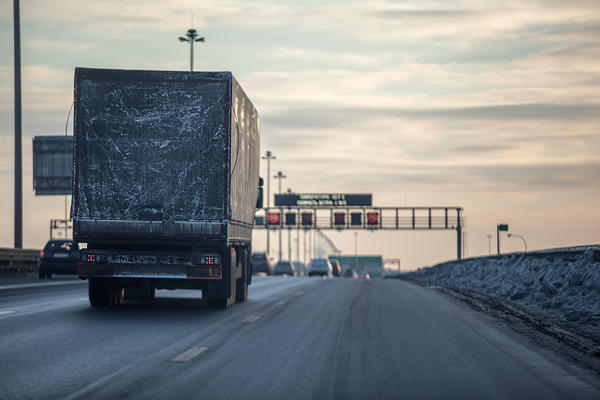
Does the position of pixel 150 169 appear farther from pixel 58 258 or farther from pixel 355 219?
pixel 355 219

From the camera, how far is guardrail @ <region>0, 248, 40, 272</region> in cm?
3584

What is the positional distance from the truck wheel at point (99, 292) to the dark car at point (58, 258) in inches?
675

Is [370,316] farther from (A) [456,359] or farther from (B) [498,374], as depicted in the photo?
(B) [498,374]

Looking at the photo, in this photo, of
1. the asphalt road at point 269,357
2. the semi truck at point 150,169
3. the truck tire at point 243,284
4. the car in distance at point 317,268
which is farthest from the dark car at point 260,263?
the semi truck at point 150,169

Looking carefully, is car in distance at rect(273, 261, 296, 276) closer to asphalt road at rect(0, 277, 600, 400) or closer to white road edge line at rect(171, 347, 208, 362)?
asphalt road at rect(0, 277, 600, 400)

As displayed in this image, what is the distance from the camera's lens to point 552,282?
1858 centimetres

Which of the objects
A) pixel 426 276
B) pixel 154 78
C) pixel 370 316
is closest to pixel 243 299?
pixel 370 316

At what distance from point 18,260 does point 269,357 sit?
30.5 meters

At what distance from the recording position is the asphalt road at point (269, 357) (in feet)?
24.1

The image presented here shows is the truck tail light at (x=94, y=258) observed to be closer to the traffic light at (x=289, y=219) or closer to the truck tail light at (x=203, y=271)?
the truck tail light at (x=203, y=271)

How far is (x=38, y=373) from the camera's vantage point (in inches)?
315

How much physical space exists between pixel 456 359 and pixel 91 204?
777 cm

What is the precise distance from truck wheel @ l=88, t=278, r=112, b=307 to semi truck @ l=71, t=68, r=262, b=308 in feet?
3.23

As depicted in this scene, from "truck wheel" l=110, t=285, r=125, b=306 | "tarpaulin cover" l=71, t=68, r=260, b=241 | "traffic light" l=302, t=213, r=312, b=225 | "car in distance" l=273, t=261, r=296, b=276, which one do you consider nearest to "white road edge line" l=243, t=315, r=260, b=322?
"tarpaulin cover" l=71, t=68, r=260, b=241
